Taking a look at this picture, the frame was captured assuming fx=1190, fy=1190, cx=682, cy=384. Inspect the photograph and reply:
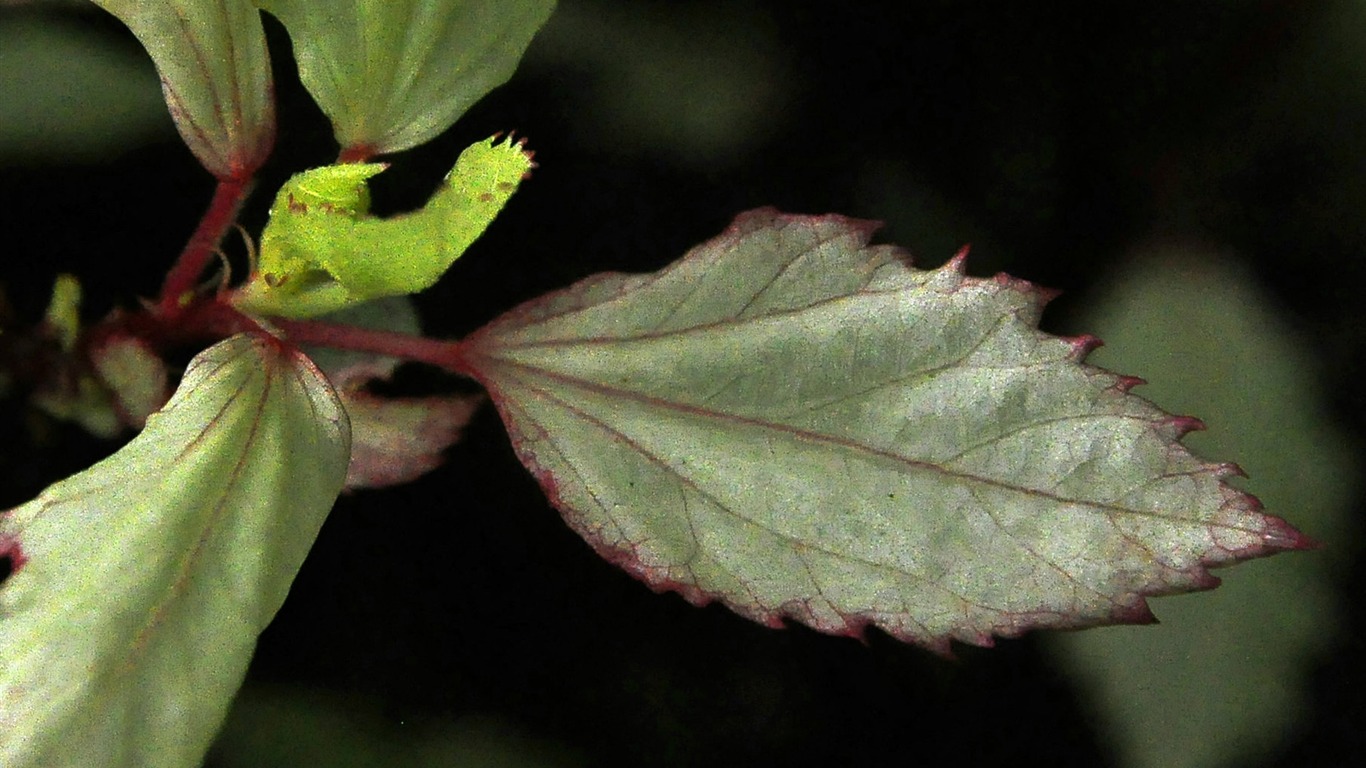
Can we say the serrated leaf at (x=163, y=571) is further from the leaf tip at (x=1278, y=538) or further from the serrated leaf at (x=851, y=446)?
the leaf tip at (x=1278, y=538)

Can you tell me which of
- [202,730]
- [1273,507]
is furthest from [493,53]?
[1273,507]

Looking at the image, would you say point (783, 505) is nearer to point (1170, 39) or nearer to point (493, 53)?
point (493, 53)

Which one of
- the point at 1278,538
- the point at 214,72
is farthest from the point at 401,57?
the point at 1278,538

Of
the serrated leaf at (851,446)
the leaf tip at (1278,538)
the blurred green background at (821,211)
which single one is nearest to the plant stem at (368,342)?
the serrated leaf at (851,446)

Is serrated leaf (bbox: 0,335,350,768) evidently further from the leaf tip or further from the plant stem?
the leaf tip

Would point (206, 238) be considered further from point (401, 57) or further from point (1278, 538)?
point (1278, 538)

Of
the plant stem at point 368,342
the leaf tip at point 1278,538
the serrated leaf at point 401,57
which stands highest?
the leaf tip at point 1278,538
